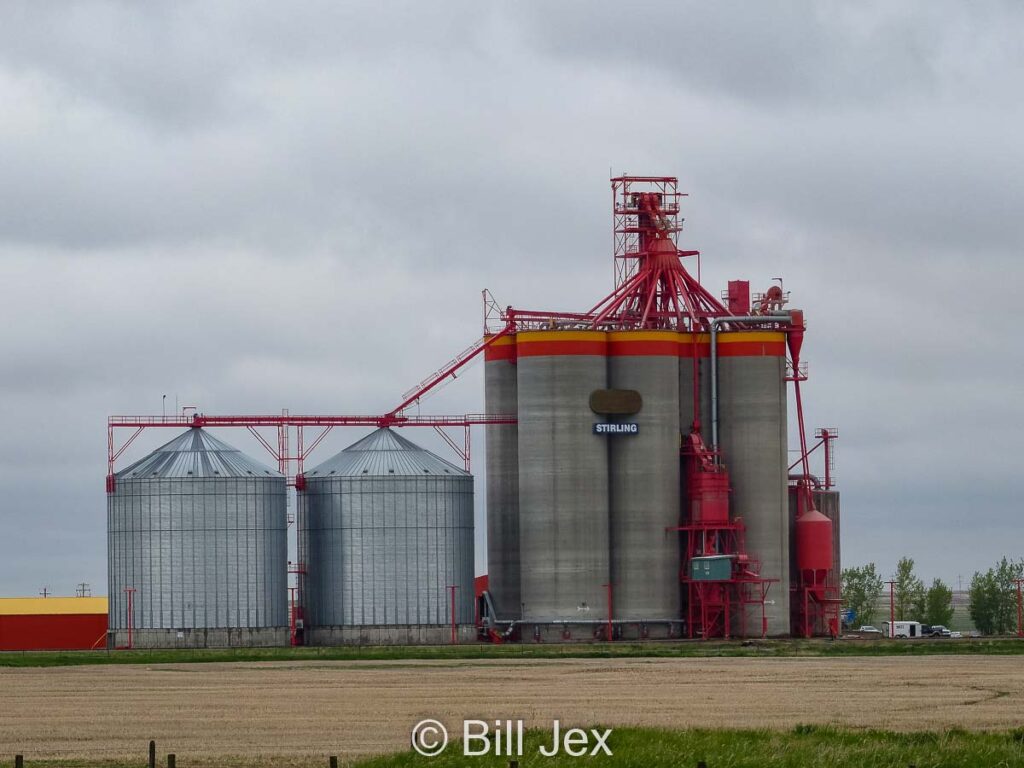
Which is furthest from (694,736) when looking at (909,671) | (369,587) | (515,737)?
(369,587)

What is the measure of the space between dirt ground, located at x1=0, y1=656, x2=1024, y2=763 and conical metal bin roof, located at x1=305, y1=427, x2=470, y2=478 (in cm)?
3518

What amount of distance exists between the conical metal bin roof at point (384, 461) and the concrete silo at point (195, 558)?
5791 mm

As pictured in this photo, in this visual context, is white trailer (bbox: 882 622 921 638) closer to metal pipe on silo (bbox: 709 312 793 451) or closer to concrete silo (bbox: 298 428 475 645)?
metal pipe on silo (bbox: 709 312 793 451)

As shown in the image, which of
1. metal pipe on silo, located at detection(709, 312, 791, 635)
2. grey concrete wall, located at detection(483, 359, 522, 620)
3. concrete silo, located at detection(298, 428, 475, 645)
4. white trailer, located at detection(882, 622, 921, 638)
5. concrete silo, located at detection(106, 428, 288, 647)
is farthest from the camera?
white trailer, located at detection(882, 622, 921, 638)

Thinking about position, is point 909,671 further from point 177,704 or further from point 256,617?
point 256,617

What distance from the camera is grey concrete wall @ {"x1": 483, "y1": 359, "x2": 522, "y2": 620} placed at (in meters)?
153

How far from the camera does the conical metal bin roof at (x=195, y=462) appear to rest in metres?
147

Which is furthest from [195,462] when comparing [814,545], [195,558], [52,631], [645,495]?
[814,545]

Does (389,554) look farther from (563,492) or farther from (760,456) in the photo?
(760,456)

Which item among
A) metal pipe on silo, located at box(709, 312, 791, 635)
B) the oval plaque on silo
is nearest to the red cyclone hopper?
metal pipe on silo, located at box(709, 312, 791, 635)

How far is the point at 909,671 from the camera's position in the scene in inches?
4045

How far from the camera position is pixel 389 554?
148250mm

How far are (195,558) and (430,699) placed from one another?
210ft

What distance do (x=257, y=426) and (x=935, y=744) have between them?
9551 cm
